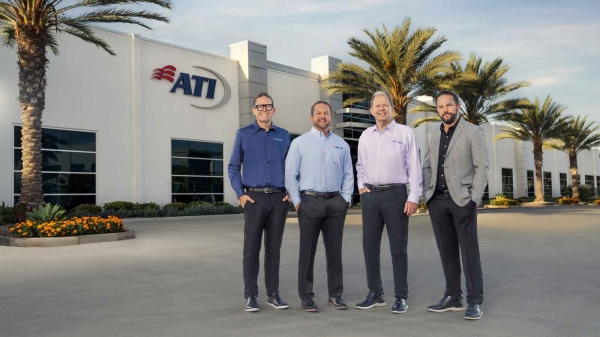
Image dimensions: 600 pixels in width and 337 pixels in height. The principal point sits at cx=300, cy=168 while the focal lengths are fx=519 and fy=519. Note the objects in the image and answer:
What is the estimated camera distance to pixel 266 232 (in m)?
5.35

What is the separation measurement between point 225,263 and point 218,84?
19.6m

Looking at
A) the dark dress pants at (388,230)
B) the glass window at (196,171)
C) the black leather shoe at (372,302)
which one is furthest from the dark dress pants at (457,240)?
the glass window at (196,171)

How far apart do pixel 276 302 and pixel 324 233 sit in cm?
85

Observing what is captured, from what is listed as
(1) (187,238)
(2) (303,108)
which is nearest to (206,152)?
(2) (303,108)

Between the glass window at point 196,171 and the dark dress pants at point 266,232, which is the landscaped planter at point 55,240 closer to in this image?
the dark dress pants at point 266,232

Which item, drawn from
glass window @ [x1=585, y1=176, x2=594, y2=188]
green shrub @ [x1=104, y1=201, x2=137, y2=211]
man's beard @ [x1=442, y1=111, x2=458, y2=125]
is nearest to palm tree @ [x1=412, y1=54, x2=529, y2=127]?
green shrub @ [x1=104, y1=201, x2=137, y2=211]

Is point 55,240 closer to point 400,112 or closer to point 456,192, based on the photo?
point 456,192

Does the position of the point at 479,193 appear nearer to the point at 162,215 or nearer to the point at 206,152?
the point at 162,215

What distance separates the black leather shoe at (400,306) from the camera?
4.94 m

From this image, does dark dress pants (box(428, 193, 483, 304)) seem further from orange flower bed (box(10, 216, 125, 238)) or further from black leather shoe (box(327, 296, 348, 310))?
orange flower bed (box(10, 216, 125, 238))

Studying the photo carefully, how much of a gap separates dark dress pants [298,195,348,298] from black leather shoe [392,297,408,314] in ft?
1.83

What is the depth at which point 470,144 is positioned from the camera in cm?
498

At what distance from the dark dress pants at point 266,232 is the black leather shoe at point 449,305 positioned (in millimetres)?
1580

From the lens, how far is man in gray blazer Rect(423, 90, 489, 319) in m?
4.86
